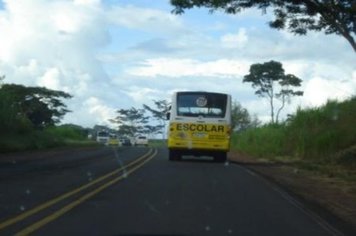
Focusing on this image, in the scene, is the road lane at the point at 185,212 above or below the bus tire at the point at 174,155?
below

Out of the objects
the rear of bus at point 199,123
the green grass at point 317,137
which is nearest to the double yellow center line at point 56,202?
the rear of bus at point 199,123

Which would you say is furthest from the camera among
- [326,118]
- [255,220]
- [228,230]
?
[326,118]

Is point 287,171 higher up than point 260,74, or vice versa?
point 260,74

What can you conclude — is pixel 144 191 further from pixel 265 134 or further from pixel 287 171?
pixel 265 134

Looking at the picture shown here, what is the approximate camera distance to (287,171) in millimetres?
27781

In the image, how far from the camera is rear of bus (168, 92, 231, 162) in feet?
105

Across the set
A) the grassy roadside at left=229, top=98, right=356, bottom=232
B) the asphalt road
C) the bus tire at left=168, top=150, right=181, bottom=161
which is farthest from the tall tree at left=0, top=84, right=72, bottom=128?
the asphalt road

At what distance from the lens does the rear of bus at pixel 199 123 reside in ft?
105

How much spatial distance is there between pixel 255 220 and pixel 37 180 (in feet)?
28.5

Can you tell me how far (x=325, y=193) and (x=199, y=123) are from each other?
13.8 meters

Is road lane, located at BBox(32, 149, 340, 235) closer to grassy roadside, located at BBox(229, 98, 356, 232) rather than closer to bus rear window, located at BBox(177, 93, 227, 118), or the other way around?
grassy roadside, located at BBox(229, 98, 356, 232)

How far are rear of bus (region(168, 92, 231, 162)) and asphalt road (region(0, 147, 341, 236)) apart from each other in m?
10.8

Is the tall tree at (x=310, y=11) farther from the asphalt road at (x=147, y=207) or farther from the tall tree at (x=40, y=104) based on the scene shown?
the tall tree at (x=40, y=104)

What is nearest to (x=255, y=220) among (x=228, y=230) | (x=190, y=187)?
(x=228, y=230)
